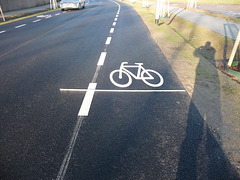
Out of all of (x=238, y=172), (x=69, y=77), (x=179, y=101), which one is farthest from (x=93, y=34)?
(x=238, y=172)

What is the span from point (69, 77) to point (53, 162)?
2971 mm

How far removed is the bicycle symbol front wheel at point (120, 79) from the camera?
465 centimetres

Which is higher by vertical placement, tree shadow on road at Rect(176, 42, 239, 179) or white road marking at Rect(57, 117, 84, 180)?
white road marking at Rect(57, 117, 84, 180)

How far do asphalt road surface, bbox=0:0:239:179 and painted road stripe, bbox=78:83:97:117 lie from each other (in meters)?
0.02

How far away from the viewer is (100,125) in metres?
3.17

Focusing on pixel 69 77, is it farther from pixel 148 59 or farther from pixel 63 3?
pixel 63 3

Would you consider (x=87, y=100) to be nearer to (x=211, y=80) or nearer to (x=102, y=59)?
(x=102, y=59)

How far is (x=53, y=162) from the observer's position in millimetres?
2463

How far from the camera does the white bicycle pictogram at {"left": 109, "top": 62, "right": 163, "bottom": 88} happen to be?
4699 mm

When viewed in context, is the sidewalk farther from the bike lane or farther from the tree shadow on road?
the bike lane

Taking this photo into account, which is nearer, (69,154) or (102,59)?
(69,154)

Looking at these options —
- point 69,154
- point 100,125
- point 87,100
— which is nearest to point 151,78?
point 87,100

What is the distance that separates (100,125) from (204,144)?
173 cm

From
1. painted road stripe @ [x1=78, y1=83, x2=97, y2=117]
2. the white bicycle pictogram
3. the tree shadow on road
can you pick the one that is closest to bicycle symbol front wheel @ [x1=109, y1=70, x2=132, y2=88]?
the white bicycle pictogram
